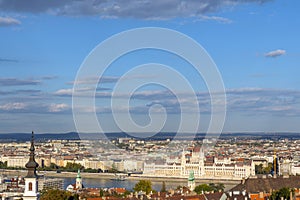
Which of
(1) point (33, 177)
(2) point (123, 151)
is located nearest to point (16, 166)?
(2) point (123, 151)

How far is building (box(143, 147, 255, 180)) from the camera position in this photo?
8806 centimetres

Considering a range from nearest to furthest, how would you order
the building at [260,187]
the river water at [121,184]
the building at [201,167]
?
the building at [260,187]
the river water at [121,184]
the building at [201,167]

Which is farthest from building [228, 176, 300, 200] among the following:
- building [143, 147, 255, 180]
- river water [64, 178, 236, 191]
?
building [143, 147, 255, 180]

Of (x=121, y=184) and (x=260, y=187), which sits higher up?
(x=260, y=187)

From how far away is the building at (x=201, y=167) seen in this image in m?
88.1

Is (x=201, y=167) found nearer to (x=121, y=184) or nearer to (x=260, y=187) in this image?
(x=121, y=184)

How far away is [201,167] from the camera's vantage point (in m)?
92.8

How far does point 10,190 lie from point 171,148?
83.8 metres

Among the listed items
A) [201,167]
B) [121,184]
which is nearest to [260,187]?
[121,184]

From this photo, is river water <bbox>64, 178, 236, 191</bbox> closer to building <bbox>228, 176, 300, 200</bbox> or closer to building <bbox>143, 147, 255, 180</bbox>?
building <bbox>143, 147, 255, 180</bbox>

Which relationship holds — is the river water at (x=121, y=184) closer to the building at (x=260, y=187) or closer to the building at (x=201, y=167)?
the building at (x=201, y=167)

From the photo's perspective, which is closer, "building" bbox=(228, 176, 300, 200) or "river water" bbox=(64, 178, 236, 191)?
"building" bbox=(228, 176, 300, 200)

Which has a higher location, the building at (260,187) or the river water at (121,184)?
the building at (260,187)

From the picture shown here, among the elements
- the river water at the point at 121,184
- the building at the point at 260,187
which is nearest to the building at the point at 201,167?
the river water at the point at 121,184
